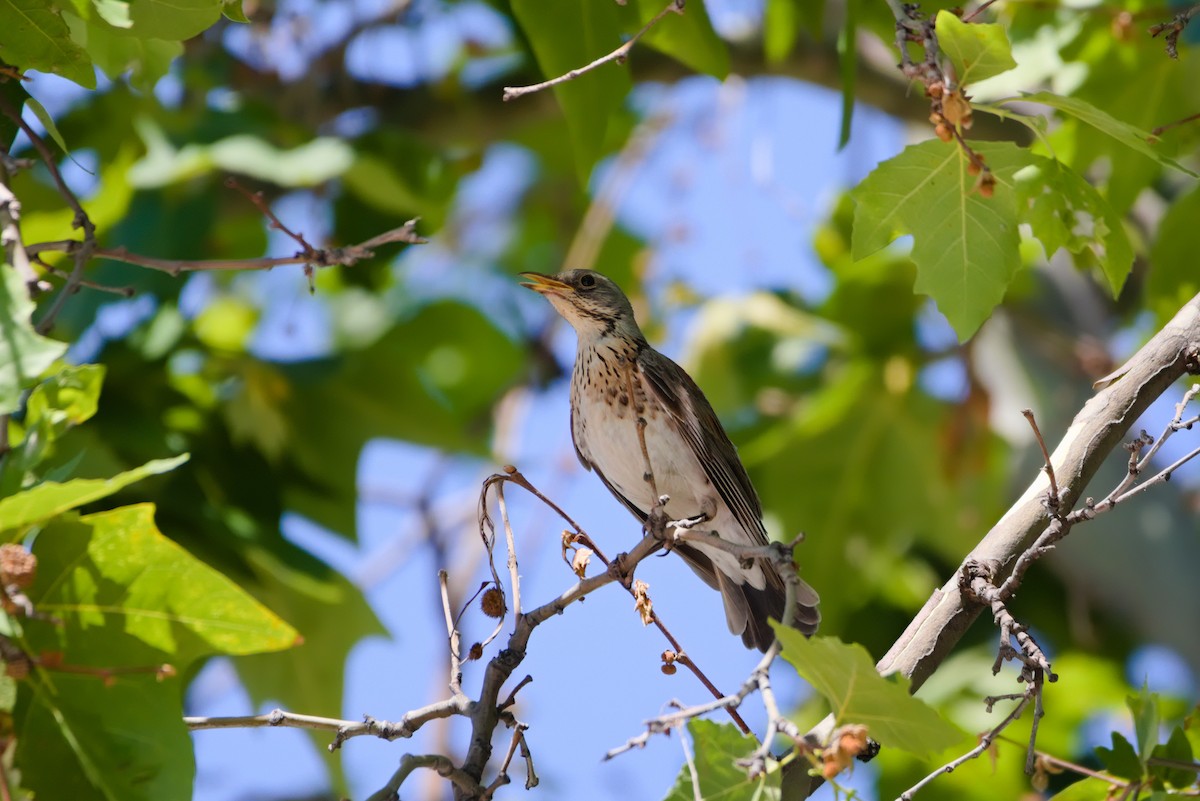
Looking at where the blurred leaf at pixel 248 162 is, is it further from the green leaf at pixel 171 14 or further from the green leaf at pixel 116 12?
the green leaf at pixel 116 12

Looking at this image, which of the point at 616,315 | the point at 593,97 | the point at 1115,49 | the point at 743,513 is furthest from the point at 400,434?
the point at 1115,49

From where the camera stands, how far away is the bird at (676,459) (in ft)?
16.1

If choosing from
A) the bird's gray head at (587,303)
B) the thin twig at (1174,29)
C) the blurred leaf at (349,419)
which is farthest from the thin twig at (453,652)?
the blurred leaf at (349,419)

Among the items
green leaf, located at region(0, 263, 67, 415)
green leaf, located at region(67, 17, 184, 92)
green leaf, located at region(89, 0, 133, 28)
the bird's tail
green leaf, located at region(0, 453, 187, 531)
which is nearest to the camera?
green leaf, located at region(0, 453, 187, 531)

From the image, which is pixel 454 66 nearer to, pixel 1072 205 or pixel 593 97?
pixel 593 97

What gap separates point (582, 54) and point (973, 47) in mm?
1206

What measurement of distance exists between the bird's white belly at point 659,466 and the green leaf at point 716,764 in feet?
8.18

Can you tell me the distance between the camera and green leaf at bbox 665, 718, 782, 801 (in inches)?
89.7

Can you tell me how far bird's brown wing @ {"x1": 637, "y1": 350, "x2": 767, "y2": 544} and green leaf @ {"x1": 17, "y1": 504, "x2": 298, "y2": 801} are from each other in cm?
276

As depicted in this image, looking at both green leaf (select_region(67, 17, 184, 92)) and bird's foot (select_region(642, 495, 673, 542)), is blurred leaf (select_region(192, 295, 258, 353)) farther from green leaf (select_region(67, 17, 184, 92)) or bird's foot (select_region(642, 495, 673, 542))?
bird's foot (select_region(642, 495, 673, 542))

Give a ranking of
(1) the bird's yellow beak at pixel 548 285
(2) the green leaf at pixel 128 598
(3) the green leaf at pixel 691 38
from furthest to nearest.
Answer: (1) the bird's yellow beak at pixel 548 285 < (3) the green leaf at pixel 691 38 < (2) the green leaf at pixel 128 598

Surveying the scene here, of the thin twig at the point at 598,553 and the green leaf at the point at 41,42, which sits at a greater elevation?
the green leaf at the point at 41,42

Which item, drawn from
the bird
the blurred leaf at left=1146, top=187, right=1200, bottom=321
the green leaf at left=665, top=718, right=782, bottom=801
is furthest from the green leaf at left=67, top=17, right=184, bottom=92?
the blurred leaf at left=1146, top=187, right=1200, bottom=321

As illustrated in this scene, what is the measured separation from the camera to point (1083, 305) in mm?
8281
